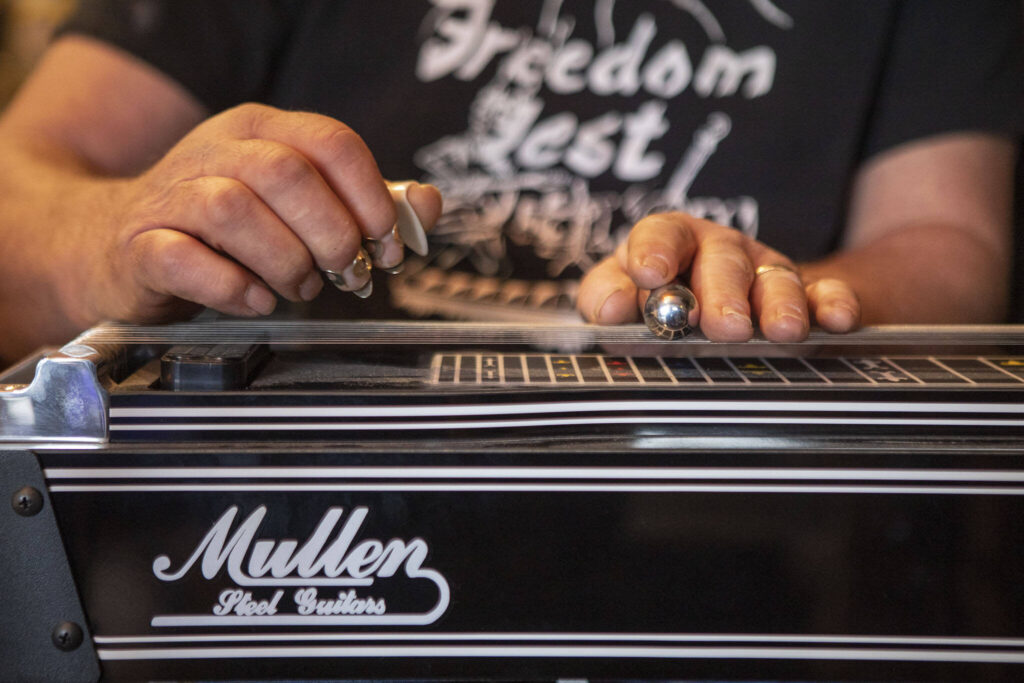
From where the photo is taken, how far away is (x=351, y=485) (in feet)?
1.52

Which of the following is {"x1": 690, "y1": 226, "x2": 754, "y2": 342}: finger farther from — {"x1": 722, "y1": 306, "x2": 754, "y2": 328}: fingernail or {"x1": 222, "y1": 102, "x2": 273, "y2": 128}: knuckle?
{"x1": 222, "y1": 102, "x2": 273, "y2": 128}: knuckle

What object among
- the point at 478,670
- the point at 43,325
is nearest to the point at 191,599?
the point at 478,670

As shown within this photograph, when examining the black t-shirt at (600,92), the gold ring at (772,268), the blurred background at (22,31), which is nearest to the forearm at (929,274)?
the black t-shirt at (600,92)

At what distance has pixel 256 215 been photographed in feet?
1.75

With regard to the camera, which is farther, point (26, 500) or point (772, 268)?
point (772, 268)

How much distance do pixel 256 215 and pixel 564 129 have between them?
657 mm

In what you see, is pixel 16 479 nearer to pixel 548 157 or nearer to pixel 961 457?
pixel 961 457

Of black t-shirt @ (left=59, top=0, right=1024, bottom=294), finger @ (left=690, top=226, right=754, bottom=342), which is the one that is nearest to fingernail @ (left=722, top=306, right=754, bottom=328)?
finger @ (left=690, top=226, right=754, bottom=342)

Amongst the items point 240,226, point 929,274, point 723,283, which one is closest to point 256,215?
point 240,226

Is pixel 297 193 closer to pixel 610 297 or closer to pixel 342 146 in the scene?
pixel 342 146

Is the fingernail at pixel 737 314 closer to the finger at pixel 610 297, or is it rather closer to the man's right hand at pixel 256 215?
the finger at pixel 610 297

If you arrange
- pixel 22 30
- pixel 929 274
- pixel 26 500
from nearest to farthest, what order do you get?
pixel 26 500, pixel 929 274, pixel 22 30

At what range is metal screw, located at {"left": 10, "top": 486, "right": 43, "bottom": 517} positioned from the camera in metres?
0.45

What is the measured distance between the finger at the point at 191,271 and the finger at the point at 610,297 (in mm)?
272
